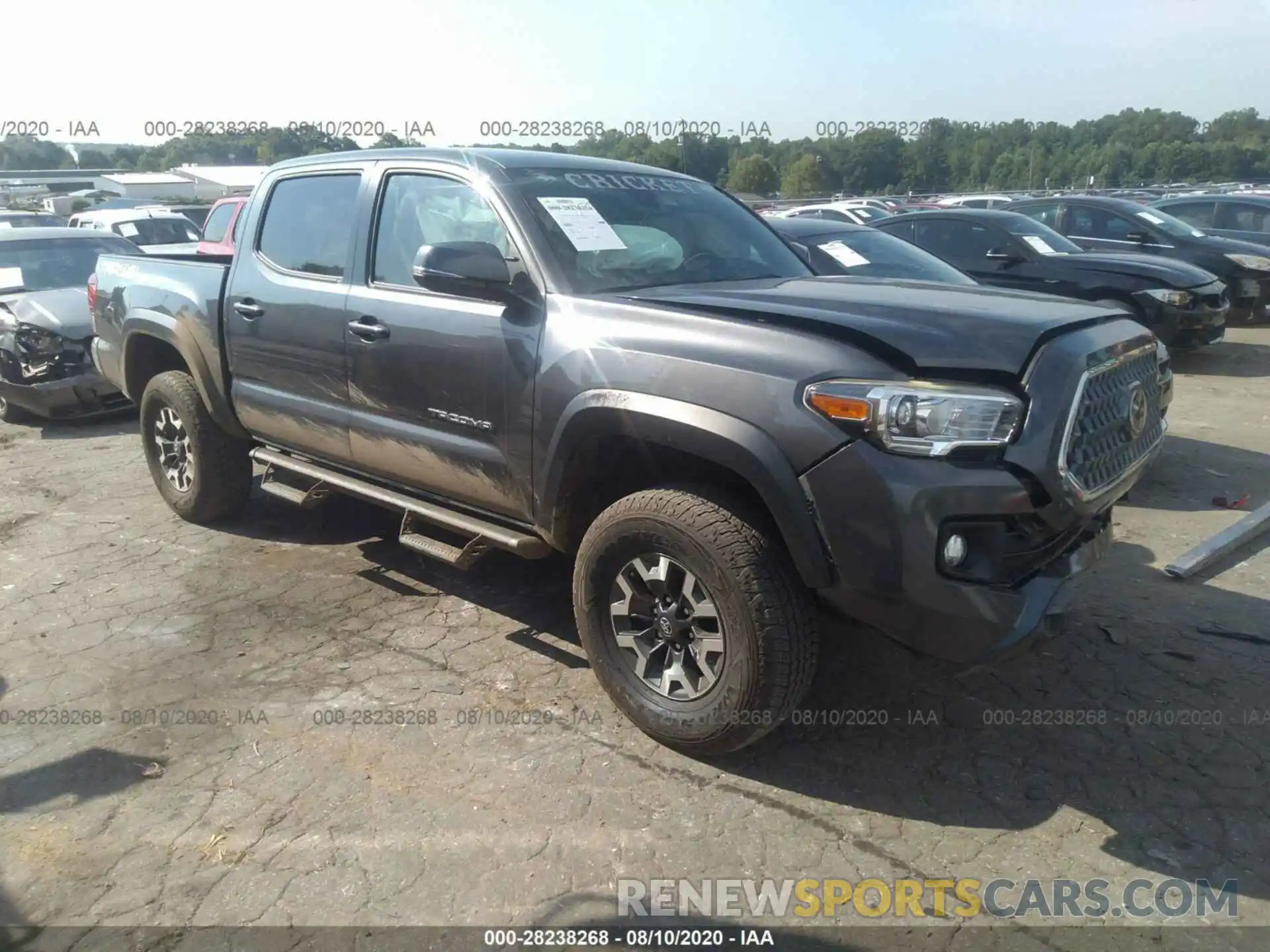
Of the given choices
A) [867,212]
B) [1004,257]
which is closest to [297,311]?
[1004,257]

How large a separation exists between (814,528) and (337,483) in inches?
99.7

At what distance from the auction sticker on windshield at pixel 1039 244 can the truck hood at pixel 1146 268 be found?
0.18m

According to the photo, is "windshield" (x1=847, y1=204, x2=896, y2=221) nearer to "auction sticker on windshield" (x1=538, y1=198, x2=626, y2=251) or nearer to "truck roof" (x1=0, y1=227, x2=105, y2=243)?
"truck roof" (x1=0, y1=227, x2=105, y2=243)

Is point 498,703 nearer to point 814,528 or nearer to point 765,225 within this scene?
point 814,528

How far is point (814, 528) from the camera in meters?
2.76

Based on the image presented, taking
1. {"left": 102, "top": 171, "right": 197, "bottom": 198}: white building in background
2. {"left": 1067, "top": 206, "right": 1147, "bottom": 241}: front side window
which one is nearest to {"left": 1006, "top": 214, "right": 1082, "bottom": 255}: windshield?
{"left": 1067, "top": 206, "right": 1147, "bottom": 241}: front side window

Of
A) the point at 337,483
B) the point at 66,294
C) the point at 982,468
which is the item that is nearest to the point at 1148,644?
the point at 982,468

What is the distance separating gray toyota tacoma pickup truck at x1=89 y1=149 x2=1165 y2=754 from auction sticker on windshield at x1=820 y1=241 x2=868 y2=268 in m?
2.07

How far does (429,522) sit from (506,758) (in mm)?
1133

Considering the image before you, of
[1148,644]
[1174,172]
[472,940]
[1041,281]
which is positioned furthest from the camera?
[1174,172]

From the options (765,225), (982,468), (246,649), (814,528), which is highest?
(765,225)

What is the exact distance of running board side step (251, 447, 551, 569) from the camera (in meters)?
3.66

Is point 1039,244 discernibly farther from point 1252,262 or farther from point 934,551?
point 934,551

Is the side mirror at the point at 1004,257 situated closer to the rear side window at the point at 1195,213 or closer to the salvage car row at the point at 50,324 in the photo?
the rear side window at the point at 1195,213
